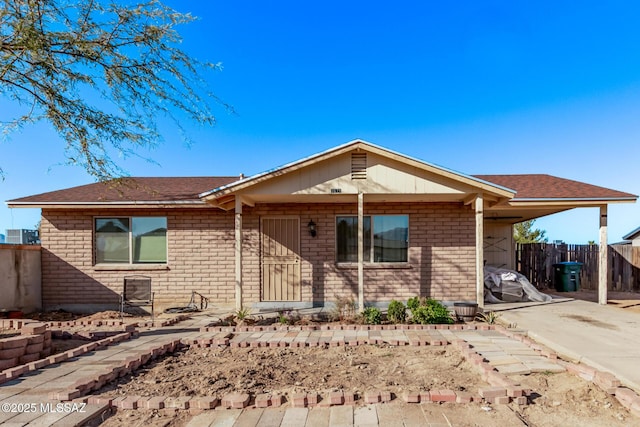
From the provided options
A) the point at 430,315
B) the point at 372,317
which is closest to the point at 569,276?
the point at 430,315

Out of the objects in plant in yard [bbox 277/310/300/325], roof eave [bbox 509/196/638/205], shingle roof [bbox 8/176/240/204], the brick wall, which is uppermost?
shingle roof [bbox 8/176/240/204]

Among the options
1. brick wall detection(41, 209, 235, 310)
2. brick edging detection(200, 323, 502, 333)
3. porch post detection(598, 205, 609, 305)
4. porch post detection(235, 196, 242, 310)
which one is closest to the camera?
brick edging detection(200, 323, 502, 333)

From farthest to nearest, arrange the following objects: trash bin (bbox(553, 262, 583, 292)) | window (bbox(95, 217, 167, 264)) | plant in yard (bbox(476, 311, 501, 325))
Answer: trash bin (bbox(553, 262, 583, 292)) → window (bbox(95, 217, 167, 264)) → plant in yard (bbox(476, 311, 501, 325))

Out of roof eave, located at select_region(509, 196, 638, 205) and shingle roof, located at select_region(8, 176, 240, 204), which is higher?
shingle roof, located at select_region(8, 176, 240, 204)

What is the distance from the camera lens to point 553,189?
953 centimetres

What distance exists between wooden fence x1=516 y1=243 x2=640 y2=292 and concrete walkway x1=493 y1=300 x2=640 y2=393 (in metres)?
4.71

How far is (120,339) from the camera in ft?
19.7

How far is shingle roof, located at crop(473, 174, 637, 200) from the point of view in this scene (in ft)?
28.9

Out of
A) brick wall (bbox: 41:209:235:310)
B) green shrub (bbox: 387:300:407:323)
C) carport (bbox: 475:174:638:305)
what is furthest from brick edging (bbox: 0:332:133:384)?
carport (bbox: 475:174:638:305)

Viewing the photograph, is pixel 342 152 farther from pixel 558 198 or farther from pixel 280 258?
pixel 558 198

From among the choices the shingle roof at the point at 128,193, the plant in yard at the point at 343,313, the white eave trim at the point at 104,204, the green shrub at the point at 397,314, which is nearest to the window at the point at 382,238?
the plant in yard at the point at 343,313

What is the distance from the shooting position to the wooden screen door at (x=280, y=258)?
9.23 metres

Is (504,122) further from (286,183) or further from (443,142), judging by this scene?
(286,183)

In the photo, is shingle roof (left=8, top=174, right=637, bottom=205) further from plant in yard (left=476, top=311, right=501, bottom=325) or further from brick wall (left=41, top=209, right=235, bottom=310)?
plant in yard (left=476, top=311, right=501, bottom=325)
